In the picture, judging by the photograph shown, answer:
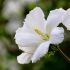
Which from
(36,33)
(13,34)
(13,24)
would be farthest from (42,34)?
(13,24)

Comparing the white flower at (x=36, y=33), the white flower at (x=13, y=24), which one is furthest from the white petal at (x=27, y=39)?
the white flower at (x=13, y=24)

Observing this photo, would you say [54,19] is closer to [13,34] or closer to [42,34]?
[42,34]

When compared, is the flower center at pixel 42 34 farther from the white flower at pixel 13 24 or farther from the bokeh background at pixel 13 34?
the white flower at pixel 13 24

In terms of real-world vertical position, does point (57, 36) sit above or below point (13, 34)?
above

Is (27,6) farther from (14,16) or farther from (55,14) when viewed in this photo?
(55,14)

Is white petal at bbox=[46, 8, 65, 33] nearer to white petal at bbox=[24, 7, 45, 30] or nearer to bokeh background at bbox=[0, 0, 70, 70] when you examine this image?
white petal at bbox=[24, 7, 45, 30]

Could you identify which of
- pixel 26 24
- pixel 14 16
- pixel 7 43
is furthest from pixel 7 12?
pixel 26 24
